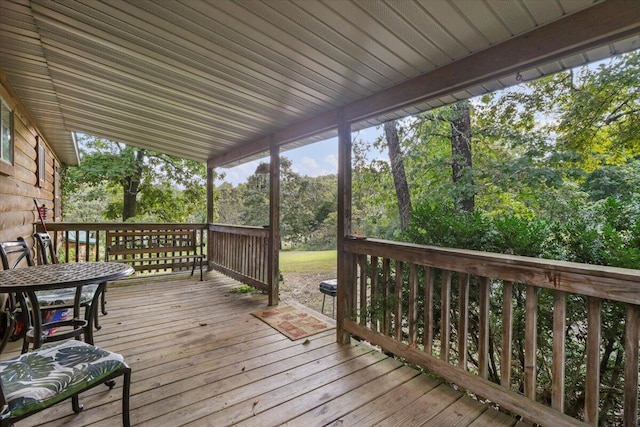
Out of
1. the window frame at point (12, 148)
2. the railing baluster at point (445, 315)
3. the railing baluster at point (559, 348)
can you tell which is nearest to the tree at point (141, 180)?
the window frame at point (12, 148)

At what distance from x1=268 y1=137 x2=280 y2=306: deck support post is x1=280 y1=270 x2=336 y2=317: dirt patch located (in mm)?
1088

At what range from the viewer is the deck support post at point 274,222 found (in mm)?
3951

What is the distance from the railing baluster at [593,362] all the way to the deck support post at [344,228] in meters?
1.73

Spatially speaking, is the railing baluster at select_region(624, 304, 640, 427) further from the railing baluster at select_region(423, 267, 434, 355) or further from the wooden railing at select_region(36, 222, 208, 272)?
the wooden railing at select_region(36, 222, 208, 272)

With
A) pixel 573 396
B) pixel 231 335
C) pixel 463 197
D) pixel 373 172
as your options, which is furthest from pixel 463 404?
pixel 373 172

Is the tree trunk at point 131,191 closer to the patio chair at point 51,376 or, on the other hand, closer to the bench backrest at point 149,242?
the bench backrest at point 149,242

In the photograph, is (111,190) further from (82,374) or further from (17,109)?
(82,374)

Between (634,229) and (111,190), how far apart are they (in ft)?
38.8

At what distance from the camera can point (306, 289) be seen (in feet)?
20.5

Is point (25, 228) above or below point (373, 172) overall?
below

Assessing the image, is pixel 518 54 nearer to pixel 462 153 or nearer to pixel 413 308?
pixel 413 308

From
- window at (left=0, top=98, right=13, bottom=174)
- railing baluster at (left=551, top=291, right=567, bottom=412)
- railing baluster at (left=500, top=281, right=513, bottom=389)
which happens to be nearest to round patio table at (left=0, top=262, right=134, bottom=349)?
window at (left=0, top=98, right=13, bottom=174)

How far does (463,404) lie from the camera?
1.93m

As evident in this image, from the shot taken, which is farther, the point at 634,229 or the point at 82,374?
the point at 634,229
